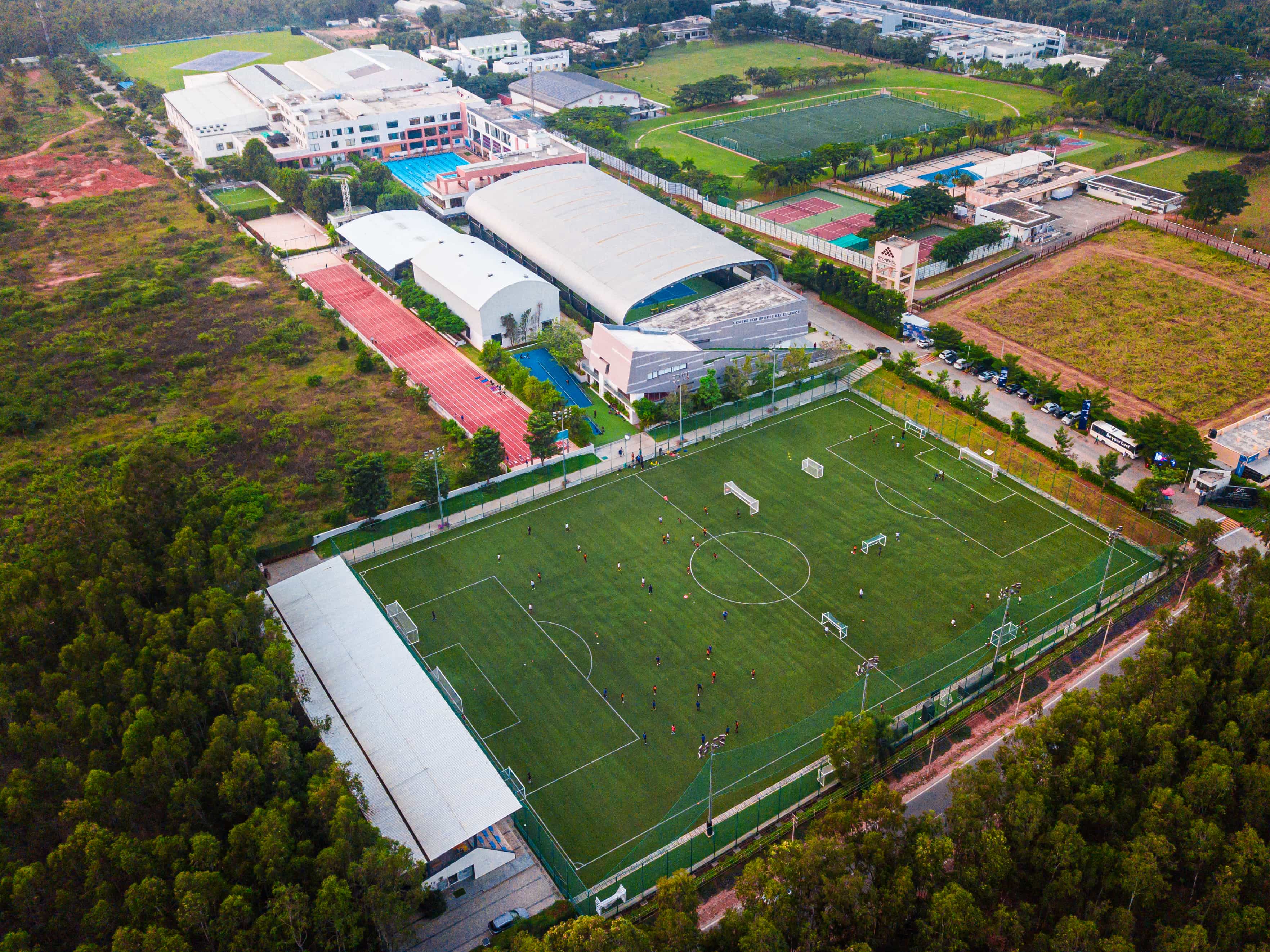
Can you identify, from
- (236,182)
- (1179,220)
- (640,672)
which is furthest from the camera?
A: (236,182)

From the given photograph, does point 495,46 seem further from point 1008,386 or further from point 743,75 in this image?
point 1008,386

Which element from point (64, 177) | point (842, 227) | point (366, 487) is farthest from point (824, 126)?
point (64, 177)

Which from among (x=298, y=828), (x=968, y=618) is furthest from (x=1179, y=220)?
(x=298, y=828)

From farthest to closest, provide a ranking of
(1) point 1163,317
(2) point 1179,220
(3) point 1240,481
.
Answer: (2) point 1179,220
(1) point 1163,317
(3) point 1240,481

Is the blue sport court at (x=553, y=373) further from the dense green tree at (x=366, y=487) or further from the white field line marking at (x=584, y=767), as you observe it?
the white field line marking at (x=584, y=767)

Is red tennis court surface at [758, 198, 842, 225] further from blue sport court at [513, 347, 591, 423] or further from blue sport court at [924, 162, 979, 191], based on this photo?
blue sport court at [513, 347, 591, 423]

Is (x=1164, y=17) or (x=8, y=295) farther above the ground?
(x=1164, y=17)

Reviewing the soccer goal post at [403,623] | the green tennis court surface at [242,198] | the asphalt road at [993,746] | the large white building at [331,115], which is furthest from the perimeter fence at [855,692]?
the large white building at [331,115]

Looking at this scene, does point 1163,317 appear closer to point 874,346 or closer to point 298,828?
point 874,346
